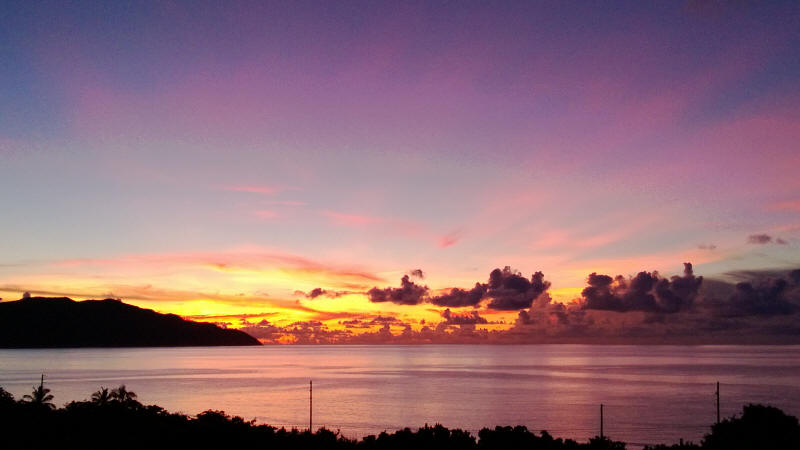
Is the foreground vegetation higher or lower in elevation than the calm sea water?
higher

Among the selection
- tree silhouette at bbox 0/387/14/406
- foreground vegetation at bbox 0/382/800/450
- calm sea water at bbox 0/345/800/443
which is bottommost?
calm sea water at bbox 0/345/800/443

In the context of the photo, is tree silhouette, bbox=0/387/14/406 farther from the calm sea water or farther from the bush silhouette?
the bush silhouette

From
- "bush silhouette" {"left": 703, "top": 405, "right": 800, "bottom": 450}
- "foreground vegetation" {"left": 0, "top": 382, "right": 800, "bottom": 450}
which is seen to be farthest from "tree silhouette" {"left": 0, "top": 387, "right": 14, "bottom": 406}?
"bush silhouette" {"left": 703, "top": 405, "right": 800, "bottom": 450}

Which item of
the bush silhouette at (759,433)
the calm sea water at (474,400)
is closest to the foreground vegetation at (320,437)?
the bush silhouette at (759,433)

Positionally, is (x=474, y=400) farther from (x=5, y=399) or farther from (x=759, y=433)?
(x=759, y=433)

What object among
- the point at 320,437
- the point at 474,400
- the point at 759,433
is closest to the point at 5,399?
the point at 320,437

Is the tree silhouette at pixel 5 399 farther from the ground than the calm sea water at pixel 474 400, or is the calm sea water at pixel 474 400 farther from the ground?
the tree silhouette at pixel 5 399

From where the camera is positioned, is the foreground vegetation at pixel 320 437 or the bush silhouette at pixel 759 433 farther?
the foreground vegetation at pixel 320 437

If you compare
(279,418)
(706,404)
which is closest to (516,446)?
(279,418)

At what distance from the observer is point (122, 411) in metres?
39.6

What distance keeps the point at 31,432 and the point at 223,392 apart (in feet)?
365

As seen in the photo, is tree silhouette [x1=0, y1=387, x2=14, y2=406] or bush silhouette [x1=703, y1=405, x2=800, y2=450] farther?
tree silhouette [x1=0, y1=387, x2=14, y2=406]

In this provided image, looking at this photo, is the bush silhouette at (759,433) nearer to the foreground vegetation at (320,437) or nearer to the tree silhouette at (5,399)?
the foreground vegetation at (320,437)

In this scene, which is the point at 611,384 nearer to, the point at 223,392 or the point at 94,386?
the point at 223,392
